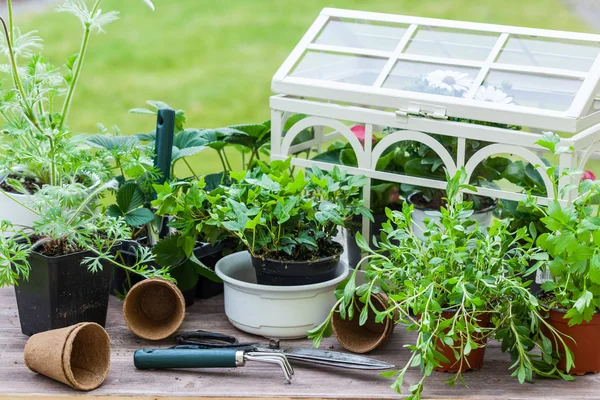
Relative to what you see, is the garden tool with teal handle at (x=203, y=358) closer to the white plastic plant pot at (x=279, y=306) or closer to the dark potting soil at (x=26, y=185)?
the white plastic plant pot at (x=279, y=306)

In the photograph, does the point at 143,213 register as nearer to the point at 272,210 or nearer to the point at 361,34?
the point at 272,210

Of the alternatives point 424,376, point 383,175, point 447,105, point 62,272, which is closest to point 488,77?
point 447,105

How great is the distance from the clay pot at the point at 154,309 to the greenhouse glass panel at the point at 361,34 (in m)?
0.57

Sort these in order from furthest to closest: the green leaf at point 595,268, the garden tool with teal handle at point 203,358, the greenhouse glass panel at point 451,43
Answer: the greenhouse glass panel at point 451,43
the garden tool with teal handle at point 203,358
the green leaf at point 595,268

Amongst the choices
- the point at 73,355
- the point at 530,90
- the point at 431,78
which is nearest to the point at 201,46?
the point at 431,78

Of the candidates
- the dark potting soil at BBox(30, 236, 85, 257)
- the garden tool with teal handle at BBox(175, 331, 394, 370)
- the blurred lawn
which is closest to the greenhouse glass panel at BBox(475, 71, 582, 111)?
the garden tool with teal handle at BBox(175, 331, 394, 370)

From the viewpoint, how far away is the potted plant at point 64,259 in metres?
1.23

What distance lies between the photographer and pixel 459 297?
3.71 feet

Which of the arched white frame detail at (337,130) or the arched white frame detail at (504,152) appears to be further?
the arched white frame detail at (337,130)

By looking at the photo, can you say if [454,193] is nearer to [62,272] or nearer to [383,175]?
[383,175]

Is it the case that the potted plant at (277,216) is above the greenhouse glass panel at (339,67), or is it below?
below

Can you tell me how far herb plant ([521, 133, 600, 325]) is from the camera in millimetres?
1098

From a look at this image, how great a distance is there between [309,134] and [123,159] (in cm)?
43

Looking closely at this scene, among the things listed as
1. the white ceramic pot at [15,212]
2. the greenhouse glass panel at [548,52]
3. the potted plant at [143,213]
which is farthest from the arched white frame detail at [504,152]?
the white ceramic pot at [15,212]
